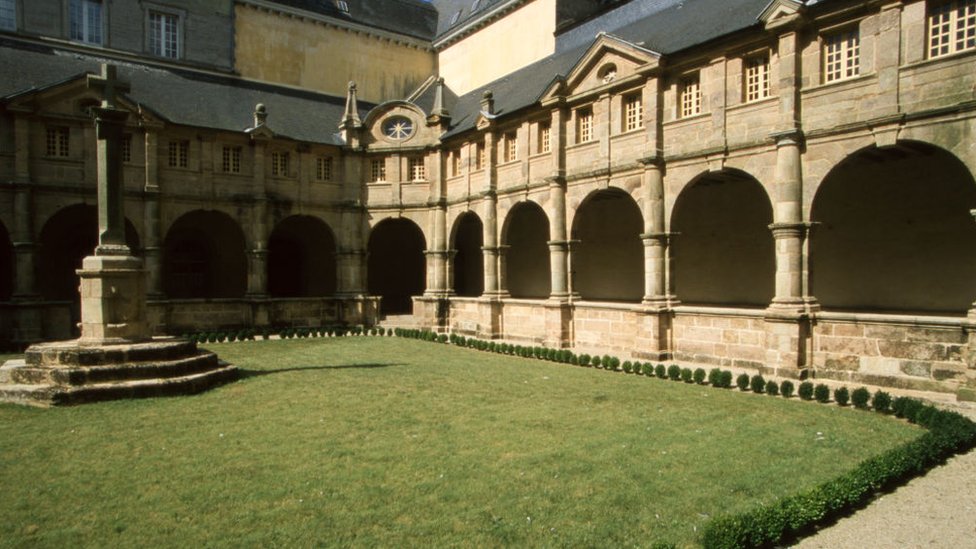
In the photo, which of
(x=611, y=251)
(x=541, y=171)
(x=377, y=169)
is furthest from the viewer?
(x=377, y=169)

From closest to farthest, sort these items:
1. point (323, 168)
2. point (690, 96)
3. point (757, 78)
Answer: point (757, 78), point (690, 96), point (323, 168)

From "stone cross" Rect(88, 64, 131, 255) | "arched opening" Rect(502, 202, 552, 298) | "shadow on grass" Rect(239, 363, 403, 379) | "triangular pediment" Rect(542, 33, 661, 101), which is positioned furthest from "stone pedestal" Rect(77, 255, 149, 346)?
"arched opening" Rect(502, 202, 552, 298)

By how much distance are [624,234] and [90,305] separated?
1719cm

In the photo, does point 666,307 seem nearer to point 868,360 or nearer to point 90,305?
point 868,360

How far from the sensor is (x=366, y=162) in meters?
25.8

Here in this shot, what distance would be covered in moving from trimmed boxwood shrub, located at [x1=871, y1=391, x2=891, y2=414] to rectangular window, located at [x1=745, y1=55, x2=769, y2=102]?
726 cm

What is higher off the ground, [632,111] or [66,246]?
[632,111]

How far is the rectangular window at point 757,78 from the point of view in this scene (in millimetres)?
14531

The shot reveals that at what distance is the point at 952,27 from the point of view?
11.6 m

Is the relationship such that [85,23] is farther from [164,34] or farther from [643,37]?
[643,37]

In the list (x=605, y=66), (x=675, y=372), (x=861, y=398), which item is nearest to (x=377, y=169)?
(x=605, y=66)

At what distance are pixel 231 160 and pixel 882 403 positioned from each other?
70.7ft

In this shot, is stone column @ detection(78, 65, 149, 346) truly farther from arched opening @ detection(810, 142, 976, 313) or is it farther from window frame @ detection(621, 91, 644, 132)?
arched opening @ detection(810, 142, 976, 313)

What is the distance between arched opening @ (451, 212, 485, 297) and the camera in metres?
30.0
